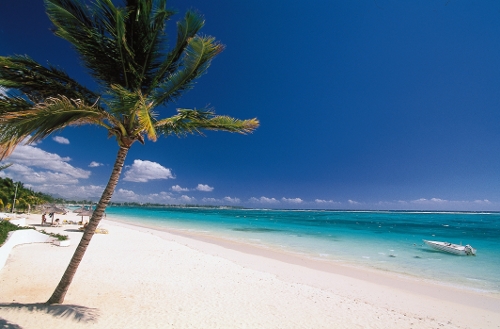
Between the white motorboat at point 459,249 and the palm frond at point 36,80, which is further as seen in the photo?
the white motorboat at point 459,249

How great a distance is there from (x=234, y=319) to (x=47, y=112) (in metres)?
5.06

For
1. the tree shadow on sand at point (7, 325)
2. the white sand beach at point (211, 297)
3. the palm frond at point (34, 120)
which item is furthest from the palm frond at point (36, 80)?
the white sand beach at point (211, 297)

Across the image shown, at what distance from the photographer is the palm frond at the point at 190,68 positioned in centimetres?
414

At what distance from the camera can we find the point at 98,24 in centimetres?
421

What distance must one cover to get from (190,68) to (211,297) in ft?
18.4

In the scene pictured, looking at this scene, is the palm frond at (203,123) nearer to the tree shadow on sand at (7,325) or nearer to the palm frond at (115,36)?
the palm frond at (115,36)

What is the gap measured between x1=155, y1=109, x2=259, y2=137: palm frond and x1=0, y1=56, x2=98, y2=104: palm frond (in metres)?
1.47

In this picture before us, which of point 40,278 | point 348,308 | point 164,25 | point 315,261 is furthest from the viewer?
point 315,261

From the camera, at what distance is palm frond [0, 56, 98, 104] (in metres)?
3.84

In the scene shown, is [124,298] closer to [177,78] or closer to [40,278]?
[40,278]

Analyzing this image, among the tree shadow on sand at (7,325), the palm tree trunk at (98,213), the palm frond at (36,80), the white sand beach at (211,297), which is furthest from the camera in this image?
the white sand beach at (211,297)

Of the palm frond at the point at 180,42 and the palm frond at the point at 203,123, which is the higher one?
the palm frond at the point at 180,42

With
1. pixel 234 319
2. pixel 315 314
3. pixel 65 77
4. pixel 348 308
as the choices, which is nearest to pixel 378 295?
pixel 348 308

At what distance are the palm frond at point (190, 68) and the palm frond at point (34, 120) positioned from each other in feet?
4.47
